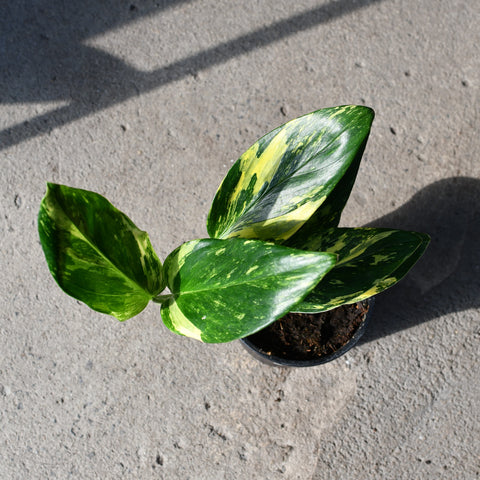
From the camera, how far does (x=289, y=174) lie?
0.91 metres

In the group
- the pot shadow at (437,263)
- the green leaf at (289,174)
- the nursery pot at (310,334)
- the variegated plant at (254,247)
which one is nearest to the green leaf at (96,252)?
the variegated plant at (254,247)

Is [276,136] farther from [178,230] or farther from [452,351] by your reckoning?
[452,351]

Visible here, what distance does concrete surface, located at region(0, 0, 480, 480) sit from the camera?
1.51 m

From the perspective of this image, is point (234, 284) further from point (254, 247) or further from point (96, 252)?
point (96, 252)

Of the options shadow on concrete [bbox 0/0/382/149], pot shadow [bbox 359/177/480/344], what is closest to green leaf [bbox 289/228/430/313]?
pot shadow [bbox 359/177/480/344]

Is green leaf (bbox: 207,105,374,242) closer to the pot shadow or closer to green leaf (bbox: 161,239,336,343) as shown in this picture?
green leaf (bbox: 161,239,336,343)

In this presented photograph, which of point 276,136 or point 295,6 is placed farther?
point 295,6

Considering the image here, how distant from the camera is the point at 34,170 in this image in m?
1.60

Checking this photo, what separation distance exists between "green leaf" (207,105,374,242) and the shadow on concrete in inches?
31.8

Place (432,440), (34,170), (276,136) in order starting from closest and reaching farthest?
(276,136) < (432,440) < (34,170)

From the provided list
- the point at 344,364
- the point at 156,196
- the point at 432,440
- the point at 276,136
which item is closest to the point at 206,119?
the point at 156,196

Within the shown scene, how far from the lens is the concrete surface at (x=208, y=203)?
1.51m

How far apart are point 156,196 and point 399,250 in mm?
887

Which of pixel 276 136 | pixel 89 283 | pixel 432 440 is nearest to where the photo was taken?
pixel 89 283
